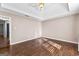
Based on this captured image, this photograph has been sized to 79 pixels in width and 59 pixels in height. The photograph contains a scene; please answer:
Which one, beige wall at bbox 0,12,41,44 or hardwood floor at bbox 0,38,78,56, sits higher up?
beige wall at bbox 0,12,41,44

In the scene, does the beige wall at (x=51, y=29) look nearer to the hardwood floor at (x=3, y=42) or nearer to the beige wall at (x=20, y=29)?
the beige wall at (x=20, y=29)

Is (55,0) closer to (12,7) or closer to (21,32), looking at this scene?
(12,7)

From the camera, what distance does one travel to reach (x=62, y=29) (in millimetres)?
7078

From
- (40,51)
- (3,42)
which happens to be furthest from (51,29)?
(3,42)

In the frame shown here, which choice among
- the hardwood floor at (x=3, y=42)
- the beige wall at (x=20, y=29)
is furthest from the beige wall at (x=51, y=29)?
the hardwood floor at (x=3, y=42)

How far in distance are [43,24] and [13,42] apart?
4.60m

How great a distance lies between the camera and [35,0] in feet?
11.6

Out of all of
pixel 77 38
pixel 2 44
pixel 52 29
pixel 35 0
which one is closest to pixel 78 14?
pixel 77 38

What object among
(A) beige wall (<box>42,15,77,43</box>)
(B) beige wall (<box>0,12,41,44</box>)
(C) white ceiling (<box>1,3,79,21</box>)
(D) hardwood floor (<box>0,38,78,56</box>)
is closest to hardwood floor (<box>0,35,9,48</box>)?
(D) hardwood floor (<box>0,38,78,56</box>)

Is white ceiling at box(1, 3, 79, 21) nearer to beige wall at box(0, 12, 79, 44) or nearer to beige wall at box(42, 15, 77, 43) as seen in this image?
beige wall at box(0, 12, 79, 44)

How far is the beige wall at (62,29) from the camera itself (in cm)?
635

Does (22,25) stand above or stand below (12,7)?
below

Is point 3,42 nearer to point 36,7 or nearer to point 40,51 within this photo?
point 40,51

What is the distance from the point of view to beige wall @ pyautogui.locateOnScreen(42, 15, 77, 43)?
6.35m
